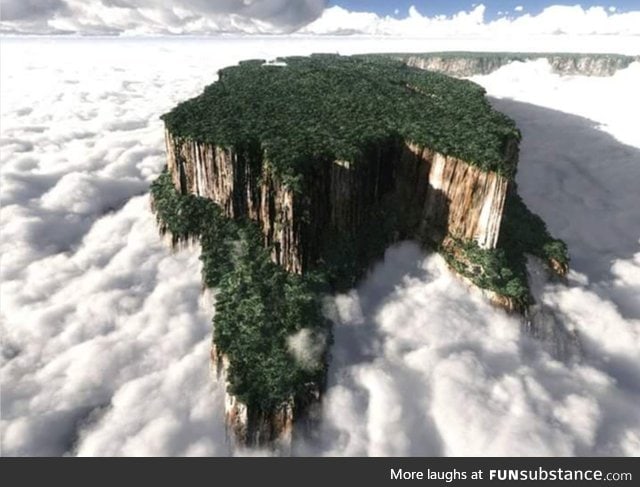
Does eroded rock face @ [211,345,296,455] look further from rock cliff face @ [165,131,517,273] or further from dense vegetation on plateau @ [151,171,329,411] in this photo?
rock cliff face @ [165,131,517,273]

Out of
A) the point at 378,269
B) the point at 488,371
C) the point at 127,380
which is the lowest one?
the point at 127,380

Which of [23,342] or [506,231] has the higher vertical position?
[506,231]

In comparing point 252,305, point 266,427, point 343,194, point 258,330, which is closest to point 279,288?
point 252,305

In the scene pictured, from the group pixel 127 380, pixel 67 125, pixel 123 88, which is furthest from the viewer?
pixel 123 88

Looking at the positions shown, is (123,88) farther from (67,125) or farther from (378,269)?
(378,269)

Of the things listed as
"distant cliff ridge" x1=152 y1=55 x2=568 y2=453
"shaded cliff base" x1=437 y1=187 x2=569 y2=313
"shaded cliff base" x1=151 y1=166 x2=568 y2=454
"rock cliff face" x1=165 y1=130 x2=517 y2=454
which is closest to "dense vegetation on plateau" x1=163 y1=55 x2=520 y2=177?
"distant cliff ridge" x1=152 y1=55 x2=568 y2=453

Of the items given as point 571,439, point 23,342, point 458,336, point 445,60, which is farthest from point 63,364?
point 445,60

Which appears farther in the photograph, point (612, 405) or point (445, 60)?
point (445, 60)
